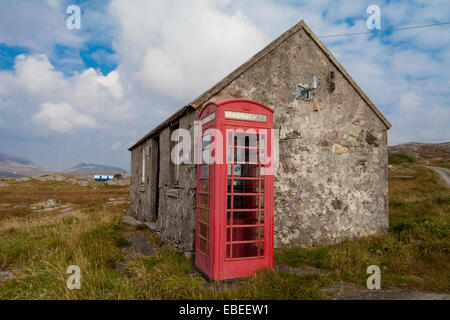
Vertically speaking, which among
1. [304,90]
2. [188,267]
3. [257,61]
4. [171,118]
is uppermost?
[257,61]

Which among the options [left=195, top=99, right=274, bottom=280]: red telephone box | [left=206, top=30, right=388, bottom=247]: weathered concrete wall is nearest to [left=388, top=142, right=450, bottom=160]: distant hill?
[left=206, top=30, right=388, bottom=247]: weathered concrete wall

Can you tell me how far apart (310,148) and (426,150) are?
9013 centimetres

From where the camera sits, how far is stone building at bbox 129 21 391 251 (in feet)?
22.1

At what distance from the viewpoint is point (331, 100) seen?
7.57 m

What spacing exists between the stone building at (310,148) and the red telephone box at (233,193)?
1249 millimetres

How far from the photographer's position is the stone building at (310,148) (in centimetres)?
675

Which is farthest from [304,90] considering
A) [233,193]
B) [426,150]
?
[426,150]

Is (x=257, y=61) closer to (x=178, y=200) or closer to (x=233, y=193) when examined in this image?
(x=233, y=193)

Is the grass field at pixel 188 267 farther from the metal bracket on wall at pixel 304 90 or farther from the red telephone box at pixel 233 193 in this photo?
the metal bracket on wall at pixel 304 90

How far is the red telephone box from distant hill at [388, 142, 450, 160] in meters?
77.5

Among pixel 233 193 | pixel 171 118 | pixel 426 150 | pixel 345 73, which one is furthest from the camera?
pixel 426 150

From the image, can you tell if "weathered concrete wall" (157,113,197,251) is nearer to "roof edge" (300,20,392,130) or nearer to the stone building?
the stone building

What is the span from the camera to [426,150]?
80.6 meters

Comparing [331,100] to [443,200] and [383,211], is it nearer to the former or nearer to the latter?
[383,211]
